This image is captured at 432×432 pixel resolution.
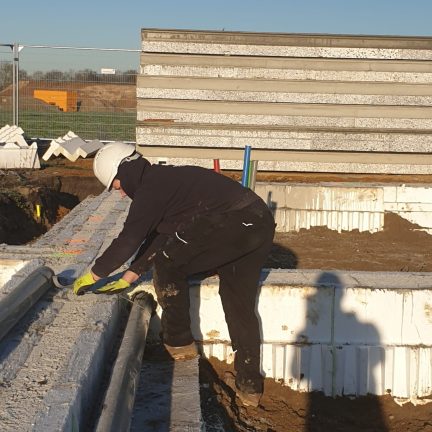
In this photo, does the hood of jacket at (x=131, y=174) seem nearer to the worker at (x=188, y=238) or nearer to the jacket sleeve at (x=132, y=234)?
the worker at (x=188, y=238)

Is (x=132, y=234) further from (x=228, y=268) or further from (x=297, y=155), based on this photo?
(x=297, y=155)

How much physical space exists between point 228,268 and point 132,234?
71cm

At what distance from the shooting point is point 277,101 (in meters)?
13.8

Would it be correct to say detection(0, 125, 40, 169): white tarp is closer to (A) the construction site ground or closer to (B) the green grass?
(A) the construction site ground

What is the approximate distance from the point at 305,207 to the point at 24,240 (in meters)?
4.15

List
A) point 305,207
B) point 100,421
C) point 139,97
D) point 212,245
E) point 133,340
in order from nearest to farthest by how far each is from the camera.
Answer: point 100,421 → point 133,340 → point 212,245 → point 305,207 → point 139,97

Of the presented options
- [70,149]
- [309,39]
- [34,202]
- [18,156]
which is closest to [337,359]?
[34,202]

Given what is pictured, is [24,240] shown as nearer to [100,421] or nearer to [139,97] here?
[139,97]

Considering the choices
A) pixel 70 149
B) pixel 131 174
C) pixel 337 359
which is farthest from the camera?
pixel 70 149

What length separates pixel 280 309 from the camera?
5.18 m

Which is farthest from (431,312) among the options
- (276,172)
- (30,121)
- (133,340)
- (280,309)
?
(30,121)

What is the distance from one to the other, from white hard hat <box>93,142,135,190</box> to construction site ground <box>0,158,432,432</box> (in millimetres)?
1507

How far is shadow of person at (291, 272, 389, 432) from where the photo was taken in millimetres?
5184

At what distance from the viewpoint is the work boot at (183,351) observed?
469cm
